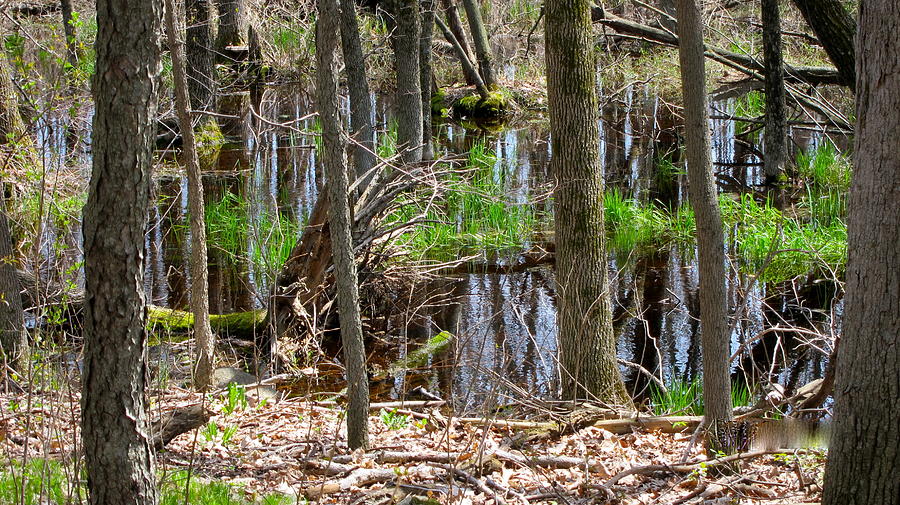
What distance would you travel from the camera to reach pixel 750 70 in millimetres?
12844

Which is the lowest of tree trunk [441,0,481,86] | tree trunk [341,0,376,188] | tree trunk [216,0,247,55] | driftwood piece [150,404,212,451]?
driftwood piece [150,404,212,451]

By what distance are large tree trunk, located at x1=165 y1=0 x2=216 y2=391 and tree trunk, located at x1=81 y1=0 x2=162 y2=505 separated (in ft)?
Result: 10.3

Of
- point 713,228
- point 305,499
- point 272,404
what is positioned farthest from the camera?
→ point 272,404

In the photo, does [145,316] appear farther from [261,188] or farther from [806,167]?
[806,167]

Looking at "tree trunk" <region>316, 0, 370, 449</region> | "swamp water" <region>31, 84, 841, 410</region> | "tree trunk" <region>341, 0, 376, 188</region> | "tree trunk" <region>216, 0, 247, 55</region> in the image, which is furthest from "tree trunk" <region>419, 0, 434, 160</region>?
"tree trunk" <region>216, 0, 247, 55</region>

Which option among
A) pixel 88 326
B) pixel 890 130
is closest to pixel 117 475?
pixel 88 326

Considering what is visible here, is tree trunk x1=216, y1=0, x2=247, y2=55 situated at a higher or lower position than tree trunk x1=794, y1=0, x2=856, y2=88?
higher

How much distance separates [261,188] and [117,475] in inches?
477

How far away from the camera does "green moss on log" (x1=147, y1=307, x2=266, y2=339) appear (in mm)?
8797

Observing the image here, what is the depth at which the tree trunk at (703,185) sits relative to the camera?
4797mm

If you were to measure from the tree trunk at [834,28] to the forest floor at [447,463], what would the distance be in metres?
3.21

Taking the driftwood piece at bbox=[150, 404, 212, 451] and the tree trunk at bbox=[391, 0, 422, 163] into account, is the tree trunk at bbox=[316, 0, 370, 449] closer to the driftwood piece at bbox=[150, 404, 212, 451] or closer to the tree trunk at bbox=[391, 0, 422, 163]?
the driftwood piece at bbox=[150, 404, 212, 451]

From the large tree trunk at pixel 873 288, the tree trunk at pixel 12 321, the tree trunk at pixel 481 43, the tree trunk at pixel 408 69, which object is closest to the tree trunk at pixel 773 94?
the tree trunk at pixel 408 69

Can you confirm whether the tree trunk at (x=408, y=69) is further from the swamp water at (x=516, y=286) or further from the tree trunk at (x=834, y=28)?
the tree trunk at (x=834, y=28)
